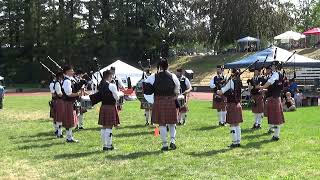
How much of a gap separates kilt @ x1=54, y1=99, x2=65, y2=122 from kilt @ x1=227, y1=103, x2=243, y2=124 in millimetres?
3785

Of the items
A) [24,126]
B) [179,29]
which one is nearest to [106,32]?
[179,29]

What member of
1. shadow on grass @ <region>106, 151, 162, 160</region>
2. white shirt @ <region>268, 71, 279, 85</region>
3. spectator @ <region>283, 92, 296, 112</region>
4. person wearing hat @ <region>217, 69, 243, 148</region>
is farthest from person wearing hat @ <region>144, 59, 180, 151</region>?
spectator @ <region>283, 92, 296, 112</region>

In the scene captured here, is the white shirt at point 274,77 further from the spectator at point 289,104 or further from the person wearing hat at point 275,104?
the spectator at point 289,104

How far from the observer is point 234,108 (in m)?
10.6

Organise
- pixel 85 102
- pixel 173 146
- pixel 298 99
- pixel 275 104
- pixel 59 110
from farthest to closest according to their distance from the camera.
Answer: pixel 298 99, pixel 85 102, pixel 59 110, pixel 275 104, pixel 173 146

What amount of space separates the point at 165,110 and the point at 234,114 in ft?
4.58

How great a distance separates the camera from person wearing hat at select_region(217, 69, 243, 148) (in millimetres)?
10492

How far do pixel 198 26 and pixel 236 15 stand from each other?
4.81 m

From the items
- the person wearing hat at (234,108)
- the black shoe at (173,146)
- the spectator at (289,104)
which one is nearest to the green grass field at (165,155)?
the black shoe at (173,146)

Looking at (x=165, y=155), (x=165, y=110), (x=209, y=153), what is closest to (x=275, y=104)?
(x=209, y=153)

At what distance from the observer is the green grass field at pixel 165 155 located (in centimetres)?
811

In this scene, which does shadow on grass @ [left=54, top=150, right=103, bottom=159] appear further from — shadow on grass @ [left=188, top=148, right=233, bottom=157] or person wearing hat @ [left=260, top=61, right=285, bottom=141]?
person wearing hat @ [left=260, top=61, right=285, bottom=141]

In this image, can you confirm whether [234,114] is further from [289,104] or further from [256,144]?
[289,104]

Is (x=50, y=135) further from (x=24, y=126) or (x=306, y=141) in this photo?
(x=306, y=141)
